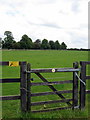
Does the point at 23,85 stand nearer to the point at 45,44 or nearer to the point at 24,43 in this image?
the point at 24,43

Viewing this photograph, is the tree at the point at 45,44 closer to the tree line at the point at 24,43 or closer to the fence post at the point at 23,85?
the tree line at the point at 24,43

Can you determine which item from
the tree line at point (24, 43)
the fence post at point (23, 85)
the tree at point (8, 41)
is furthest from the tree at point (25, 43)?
the fence post at point (23, 85)

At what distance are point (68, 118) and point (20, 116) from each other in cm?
141

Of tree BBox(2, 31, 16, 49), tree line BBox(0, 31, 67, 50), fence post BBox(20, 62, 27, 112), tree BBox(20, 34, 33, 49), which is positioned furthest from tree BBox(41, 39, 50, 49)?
fence post BBox(20, 62, 27, 112)

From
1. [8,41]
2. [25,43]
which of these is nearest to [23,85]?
[25,43]

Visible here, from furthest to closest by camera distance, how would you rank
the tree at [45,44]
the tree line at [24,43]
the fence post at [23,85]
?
the tree at [45,44]
the tree line at [24,43]
the fence post at [23,85]

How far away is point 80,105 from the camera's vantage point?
6.61 metres

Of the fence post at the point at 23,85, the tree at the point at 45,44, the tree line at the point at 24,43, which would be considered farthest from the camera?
the tree at the point at 45,44

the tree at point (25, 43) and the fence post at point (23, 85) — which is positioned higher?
the tree at point (25, 43)

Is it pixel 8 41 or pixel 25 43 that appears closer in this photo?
pixel 25 43

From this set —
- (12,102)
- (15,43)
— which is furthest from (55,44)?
(12,102)

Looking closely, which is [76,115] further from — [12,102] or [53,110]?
[12,102]

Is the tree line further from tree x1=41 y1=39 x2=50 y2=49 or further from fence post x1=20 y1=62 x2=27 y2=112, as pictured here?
fence post x1=20 y1=62 x2=27 y2=112

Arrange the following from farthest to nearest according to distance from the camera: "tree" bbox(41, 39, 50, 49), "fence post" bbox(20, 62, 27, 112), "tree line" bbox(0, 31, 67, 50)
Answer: "tree" bbox(41, 39, 50, 49), "tree line" bbox(0, 31, 67, 50), "fence post" bbox(20, 62, 27, 112)
